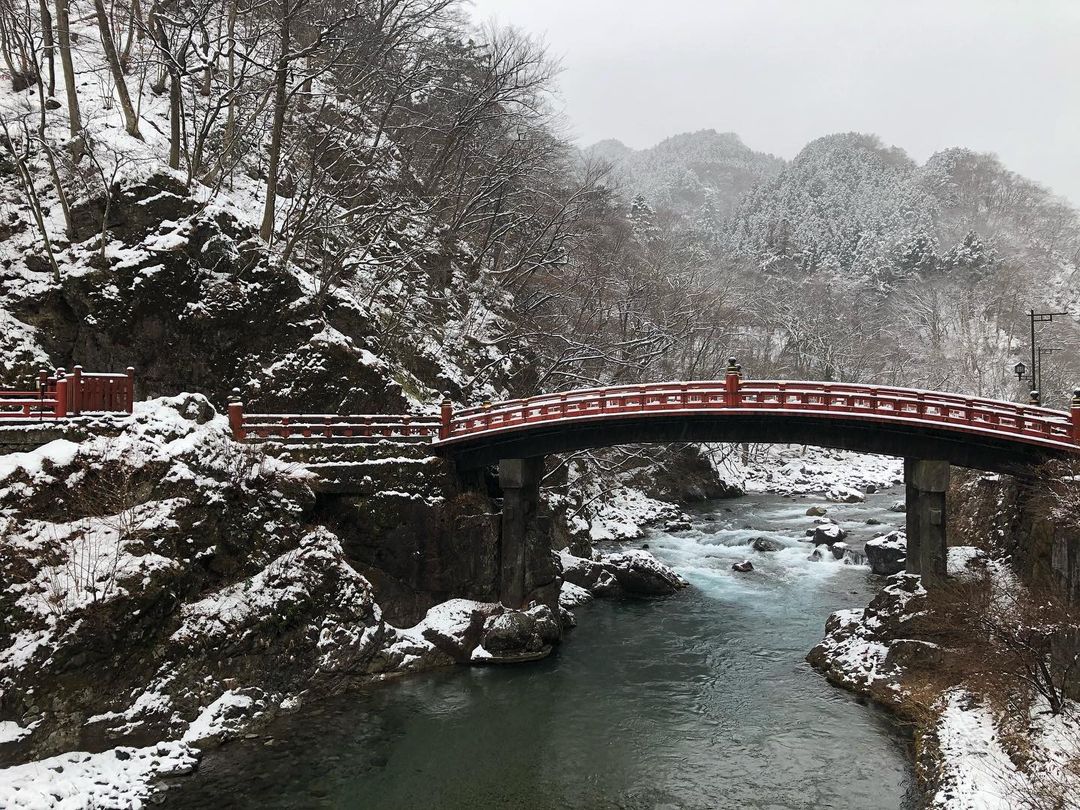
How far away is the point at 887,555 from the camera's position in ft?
103

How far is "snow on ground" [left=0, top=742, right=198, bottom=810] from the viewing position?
13.8 meters

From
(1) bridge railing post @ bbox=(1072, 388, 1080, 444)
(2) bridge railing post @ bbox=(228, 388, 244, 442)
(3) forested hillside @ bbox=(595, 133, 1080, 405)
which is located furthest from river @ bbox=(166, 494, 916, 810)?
(3) forested hillside @ bbox=(595, 133, 1080, 405)

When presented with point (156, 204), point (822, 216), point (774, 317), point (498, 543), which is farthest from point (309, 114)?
point (822, 216)

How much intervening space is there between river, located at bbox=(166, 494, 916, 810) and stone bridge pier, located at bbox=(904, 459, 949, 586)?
169 inches

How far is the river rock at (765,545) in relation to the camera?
3591 centimetres

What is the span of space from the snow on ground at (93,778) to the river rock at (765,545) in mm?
27083

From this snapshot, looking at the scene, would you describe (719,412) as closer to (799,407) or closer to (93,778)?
(799,407)

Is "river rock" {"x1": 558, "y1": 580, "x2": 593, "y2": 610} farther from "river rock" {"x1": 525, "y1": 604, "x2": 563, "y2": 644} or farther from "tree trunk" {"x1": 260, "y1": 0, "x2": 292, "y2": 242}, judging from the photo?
"tree trunk" {"x1": 260, "y1": 0, "x2": 292, "y2": 242}

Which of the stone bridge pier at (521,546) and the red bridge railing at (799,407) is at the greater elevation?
the red bridge railing at (799,407)

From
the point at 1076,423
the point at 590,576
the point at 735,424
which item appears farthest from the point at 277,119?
the point at 1076,423

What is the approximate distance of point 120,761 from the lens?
50.8 feet

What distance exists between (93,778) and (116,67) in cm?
2591

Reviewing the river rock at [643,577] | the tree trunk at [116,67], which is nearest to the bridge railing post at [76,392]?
the tree trunk at [116,67]

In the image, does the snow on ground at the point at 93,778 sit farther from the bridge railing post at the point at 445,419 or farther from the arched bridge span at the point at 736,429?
the bridge railing post at the point at 445,419
